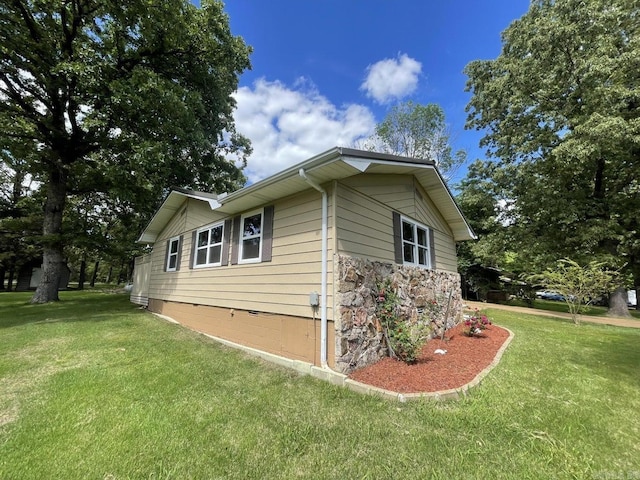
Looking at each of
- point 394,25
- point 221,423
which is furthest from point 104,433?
point 394,25

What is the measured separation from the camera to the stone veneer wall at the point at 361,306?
4.53 meters

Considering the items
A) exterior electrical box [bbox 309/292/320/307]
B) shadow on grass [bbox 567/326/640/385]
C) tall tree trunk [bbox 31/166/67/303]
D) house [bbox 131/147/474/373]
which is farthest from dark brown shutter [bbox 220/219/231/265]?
tall tree trunk [bbox 31/166/67/303]

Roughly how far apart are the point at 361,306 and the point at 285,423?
2.19 metres

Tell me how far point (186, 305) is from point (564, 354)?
30.9ft

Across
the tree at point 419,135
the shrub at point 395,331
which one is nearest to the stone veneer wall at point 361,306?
the shrub at point 395,331

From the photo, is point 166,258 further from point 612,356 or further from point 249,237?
point 612,356

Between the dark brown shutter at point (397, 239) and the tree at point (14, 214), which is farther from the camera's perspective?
the tree at point (14, 214)

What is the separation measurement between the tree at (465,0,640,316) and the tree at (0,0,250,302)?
14231 mm

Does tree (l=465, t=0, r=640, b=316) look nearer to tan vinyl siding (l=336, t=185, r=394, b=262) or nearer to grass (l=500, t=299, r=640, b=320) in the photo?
grass (l=500, t=299, r=640, b=320)

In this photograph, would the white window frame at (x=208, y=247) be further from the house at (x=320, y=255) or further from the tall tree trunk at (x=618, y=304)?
the tall tree trunk at (x=618, y=304)

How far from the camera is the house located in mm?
4645

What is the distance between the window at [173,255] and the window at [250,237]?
4181 mm

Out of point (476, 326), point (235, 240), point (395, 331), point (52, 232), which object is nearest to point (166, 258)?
point (235, 240)

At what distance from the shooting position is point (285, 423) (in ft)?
10.6
